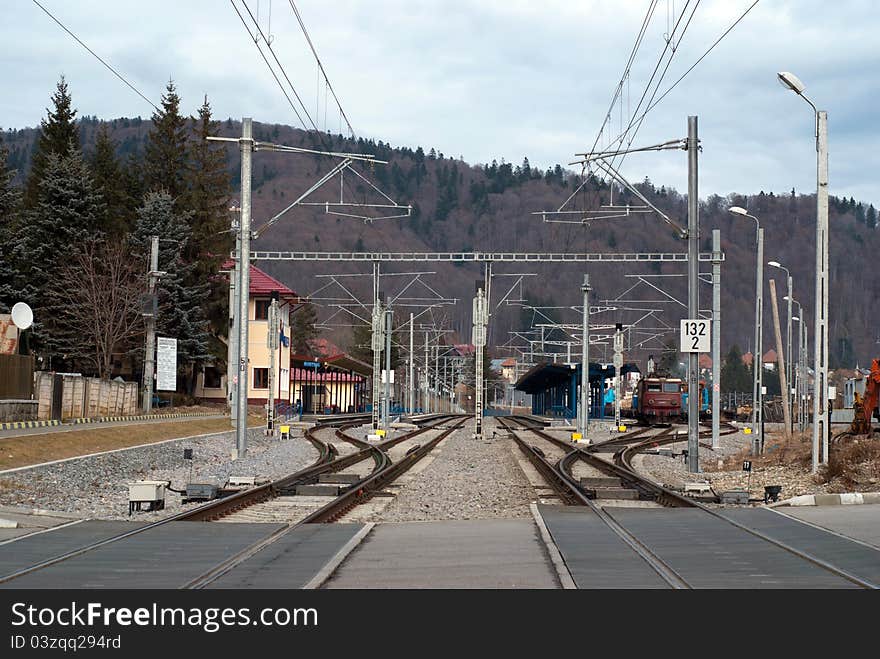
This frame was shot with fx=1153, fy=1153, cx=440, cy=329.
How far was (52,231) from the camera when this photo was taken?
6731 cm

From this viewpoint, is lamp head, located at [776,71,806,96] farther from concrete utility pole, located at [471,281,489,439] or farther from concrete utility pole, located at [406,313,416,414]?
concrete utility pole, located at [406,313,416,414]

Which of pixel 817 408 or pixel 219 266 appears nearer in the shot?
pixel 817 408

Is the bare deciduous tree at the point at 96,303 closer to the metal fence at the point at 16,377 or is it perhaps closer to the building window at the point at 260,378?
the building window at the point at 260,378

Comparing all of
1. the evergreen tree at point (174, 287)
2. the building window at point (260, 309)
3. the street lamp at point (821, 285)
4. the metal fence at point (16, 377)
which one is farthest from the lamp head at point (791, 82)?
the building window at point (260, 309)

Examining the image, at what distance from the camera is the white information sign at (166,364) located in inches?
1753

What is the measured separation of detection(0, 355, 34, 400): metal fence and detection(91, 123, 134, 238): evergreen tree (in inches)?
1578

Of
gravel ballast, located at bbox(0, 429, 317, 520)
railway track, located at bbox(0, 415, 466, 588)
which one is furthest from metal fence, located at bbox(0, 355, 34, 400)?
railway track, located at bbox(0, 415, 466, 588)

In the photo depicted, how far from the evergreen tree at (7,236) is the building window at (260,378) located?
77.8ft

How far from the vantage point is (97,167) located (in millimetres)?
85062

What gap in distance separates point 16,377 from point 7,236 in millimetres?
22765

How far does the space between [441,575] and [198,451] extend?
25493 mm

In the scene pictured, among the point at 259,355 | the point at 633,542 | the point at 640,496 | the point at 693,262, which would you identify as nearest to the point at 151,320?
the point at 259,355
